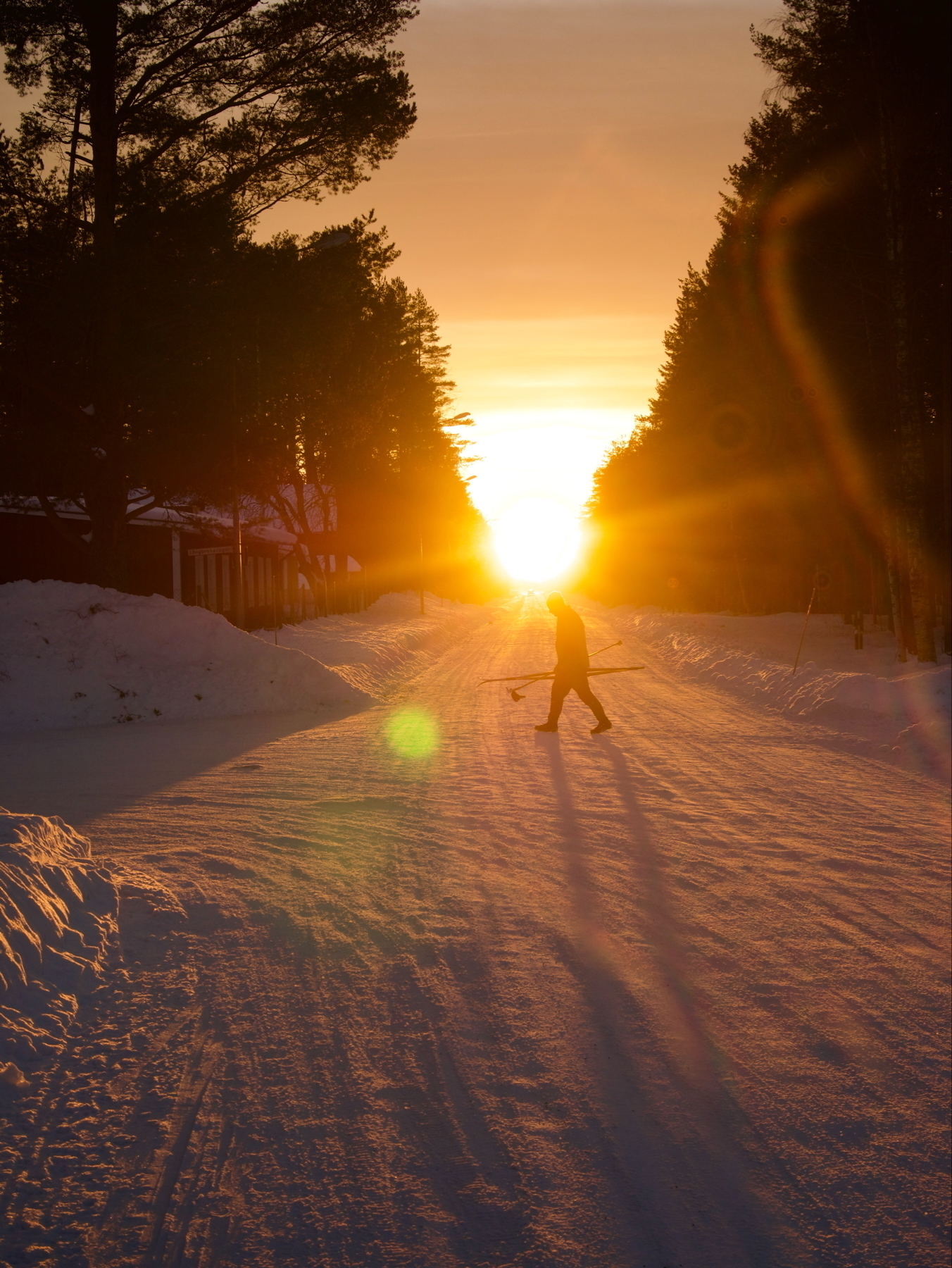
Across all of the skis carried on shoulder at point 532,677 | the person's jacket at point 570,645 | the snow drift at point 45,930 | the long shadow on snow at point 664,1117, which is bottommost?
the long shadow on snow at point 664,1117

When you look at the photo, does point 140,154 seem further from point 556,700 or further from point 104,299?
point 556,700

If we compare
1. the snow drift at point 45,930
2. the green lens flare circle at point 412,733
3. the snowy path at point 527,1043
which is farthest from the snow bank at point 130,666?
the snow drift at point 45,930

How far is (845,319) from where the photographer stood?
22.7 metres

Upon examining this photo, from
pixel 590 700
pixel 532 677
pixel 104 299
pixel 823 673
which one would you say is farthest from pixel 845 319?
pixel 104 299

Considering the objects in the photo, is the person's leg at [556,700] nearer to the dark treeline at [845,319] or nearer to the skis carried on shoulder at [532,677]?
→ the skis carried on shoulder at [532,677]

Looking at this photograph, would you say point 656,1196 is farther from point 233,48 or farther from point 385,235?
point 385,235

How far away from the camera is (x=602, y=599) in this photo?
347 feet

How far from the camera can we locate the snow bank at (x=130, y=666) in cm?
1611

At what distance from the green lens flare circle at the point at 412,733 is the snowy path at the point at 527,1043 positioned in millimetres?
3484

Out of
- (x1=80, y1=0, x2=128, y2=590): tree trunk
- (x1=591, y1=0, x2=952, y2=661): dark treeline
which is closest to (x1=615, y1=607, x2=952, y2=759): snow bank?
(x1=591, y1=0, x2=952, y2=661): dark treeline

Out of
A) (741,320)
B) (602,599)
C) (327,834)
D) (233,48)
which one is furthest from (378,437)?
(602,599)

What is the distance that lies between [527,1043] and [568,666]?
33.8ft

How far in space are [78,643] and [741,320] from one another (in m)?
23.1

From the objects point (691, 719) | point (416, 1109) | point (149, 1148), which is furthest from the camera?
point (691, 719)
